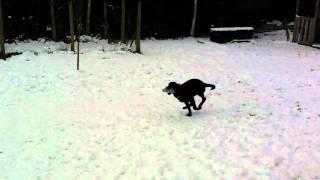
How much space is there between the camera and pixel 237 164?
7.43 m

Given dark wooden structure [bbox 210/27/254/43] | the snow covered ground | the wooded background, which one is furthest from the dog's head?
the wooded background

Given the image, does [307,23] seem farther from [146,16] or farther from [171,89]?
[171,89]

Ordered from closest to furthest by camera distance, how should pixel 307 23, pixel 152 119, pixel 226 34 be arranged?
pixel 152 119
pixel 307 23
pixel 226 34

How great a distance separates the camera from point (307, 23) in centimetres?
2183

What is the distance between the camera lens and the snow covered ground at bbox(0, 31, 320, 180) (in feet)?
24.6

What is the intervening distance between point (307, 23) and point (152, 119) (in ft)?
47.3

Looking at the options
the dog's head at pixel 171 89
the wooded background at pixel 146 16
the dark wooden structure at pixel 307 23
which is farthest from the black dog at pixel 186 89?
the wooded background at pixel 146 16

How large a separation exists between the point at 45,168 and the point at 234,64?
11.1 meters

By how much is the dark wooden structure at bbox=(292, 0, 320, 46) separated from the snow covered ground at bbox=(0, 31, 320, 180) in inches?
147

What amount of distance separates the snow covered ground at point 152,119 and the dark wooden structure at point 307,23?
3741 mm

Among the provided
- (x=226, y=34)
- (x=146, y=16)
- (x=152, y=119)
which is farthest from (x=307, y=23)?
(x=152, y=119)

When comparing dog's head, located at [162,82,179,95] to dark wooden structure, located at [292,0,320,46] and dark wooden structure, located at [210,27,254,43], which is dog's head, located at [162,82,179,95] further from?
dark wooden structure, located at [210,27,254,43]

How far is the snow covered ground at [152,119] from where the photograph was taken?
7504 mm

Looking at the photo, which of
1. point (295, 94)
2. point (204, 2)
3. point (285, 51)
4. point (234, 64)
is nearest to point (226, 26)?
point (204, 2)
